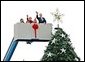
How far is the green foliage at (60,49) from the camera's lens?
11.6 metres

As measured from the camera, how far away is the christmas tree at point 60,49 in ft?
38.2

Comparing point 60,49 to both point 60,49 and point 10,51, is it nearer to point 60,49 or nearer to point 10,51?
point 60,49

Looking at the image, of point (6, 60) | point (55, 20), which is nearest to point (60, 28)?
point (55, 20)

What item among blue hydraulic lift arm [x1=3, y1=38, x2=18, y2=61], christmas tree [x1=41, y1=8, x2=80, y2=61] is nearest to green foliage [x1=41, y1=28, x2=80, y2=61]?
christmas tree [x1=41, y1=8, x2=80, y2=61]

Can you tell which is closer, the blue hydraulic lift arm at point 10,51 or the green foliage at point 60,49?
the green foliage at point 60,49

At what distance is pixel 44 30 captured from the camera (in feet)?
40.6

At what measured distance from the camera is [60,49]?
11.6 meters

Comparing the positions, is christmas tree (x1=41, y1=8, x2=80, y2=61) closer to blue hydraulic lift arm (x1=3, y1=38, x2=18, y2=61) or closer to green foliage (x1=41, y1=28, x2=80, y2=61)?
green foliage (x1=41, y1=28, x2=80, y2=61)

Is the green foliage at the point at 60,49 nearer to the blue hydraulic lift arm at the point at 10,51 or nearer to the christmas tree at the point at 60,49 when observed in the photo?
the christmas tree at the point at 60,49

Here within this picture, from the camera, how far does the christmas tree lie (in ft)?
38.2

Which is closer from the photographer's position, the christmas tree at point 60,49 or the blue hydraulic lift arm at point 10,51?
the christmas tree at point 60,49

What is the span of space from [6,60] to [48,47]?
1669 mm

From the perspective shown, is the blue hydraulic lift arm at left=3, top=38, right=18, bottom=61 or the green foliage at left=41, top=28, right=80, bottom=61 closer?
the green foliage at left=41, top=28, right=80, bottom=61

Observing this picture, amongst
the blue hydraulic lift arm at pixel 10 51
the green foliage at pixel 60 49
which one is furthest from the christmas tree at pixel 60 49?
the blue hydraulic lift arm at pixel 10 51
